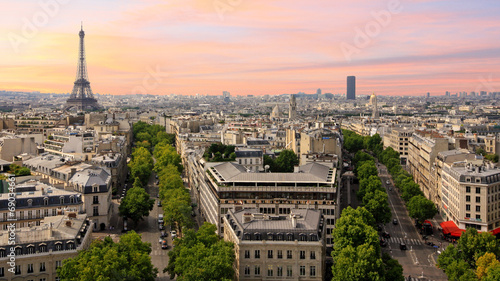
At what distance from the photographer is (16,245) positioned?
3925 centimetres

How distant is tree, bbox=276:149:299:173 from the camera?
84500mm

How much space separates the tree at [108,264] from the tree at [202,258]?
9.45ft

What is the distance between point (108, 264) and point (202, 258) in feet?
26.0

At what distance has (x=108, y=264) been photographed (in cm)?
3684

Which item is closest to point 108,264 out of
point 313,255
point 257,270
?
point 257,270

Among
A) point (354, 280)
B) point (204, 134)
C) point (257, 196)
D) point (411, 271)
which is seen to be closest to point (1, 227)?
point (257, 196)

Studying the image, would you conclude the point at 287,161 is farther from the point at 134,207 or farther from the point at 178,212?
the point at 134,207

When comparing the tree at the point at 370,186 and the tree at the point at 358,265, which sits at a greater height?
the tree at the point at 370,186

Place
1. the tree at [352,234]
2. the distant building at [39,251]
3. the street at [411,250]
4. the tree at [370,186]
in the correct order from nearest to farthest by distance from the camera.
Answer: the distant building at [39,251] → the tree at [352,234] → the street at [411,250] → the tree at [370,186]

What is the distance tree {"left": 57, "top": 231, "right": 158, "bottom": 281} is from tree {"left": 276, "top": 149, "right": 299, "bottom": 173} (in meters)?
44.9

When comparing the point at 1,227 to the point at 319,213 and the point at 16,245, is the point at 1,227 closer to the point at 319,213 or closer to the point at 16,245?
the point at 16,245

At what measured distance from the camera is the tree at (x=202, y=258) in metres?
38.7

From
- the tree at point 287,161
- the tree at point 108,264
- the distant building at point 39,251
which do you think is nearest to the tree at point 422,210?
the tree at point 287,161

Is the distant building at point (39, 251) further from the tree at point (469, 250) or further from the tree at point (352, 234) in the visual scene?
the tree at point (469, 250)
